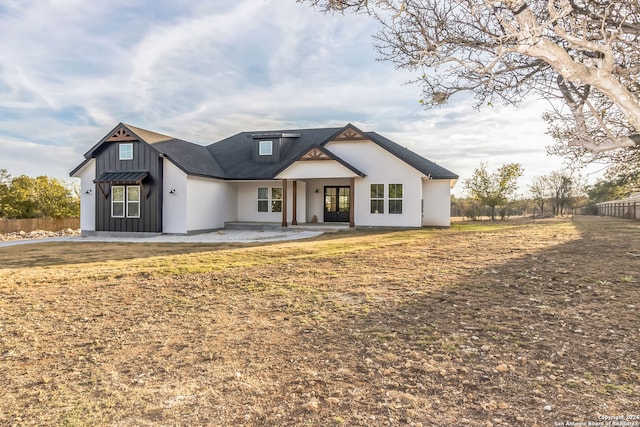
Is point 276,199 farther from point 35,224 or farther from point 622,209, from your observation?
point 622,209

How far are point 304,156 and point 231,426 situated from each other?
59.0ft

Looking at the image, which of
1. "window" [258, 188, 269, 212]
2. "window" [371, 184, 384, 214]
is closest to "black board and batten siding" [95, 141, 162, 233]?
"window" [258, 188, 269, 212]

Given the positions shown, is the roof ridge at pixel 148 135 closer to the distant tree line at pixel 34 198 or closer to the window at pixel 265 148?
the window at pixel 265 148

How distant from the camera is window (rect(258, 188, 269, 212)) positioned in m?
22.6

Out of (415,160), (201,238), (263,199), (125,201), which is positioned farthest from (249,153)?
(415,160)

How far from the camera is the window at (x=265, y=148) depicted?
2309cm

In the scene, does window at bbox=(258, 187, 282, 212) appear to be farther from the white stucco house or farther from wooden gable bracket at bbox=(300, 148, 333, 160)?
wooden gable bracket at bbox=(300, 148, 333, 160)

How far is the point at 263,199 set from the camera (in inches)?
892

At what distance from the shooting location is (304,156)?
787 inches

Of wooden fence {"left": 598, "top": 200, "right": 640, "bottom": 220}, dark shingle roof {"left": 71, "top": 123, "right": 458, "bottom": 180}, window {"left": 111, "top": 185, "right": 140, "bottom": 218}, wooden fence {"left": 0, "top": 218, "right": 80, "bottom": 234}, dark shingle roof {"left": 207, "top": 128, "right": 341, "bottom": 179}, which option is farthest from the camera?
wooden fence {"left": 598, "top": 200, "right": 640, "bottom": 220}

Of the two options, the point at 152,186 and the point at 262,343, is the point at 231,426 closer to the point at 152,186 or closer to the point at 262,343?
the point at 262,343

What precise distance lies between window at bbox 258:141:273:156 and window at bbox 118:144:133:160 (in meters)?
7.50

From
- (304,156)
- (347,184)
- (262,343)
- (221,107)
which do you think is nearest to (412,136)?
(347,184)

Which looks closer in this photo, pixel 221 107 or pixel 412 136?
pixel 221 107
